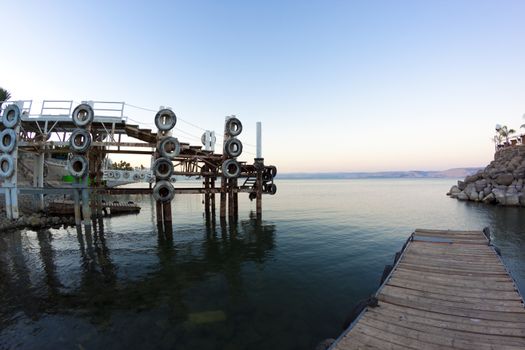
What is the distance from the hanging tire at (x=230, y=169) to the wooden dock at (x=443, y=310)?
18.4 metres

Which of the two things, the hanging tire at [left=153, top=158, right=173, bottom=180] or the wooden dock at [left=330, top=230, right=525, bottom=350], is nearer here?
the wooden dock at [left=330, top=230, right=525, bottom=350]

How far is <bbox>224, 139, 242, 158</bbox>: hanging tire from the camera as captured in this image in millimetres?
26719

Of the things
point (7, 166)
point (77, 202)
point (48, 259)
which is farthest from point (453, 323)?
point (7, 166)

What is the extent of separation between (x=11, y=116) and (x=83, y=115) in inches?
274

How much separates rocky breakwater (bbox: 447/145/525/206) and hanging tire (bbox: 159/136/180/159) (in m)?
46.1

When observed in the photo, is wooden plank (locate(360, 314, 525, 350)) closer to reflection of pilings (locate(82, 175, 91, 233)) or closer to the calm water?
the calm water

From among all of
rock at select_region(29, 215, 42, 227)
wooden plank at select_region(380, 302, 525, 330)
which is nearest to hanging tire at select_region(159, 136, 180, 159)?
rock at select_region(29, 215, 42, 227)

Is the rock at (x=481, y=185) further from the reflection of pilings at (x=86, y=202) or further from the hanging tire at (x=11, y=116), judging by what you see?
the hanging tire at (x=11, y=116)

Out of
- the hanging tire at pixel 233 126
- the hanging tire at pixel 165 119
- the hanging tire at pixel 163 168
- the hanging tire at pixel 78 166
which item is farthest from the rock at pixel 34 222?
the hanging tire at pixel 233 126

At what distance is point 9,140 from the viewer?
2388 cm

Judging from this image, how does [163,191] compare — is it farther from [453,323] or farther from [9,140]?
[453,323]

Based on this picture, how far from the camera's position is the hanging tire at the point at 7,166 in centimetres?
2373

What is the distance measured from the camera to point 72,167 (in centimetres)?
2269

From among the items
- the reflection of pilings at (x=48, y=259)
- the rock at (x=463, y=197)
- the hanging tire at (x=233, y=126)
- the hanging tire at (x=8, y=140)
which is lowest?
the rock at (x=463, y=197)
